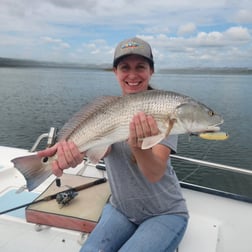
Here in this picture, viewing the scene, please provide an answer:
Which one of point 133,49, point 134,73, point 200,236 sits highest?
point 133,49

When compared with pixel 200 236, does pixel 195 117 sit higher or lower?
higher

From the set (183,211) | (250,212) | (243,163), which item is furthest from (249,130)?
(183,211)

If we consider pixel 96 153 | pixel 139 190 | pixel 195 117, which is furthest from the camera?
pixel 139 190

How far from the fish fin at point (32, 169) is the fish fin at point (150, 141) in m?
0.94

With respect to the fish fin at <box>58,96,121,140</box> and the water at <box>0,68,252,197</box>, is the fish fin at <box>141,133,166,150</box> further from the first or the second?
the water at <box>0,68,252,197</box>

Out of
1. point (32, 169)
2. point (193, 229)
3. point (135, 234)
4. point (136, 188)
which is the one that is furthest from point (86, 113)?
point (193, 229)

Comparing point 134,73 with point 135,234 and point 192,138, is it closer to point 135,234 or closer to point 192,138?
point 135,234

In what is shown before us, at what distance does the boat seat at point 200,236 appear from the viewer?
3119 millimetres

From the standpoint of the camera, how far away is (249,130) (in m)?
17.2

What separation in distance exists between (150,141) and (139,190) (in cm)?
74

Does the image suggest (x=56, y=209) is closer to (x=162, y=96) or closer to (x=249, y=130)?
(x=162, y=96)

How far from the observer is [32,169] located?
2688 millimetres

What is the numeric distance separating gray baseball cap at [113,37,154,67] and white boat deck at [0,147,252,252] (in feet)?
6.52

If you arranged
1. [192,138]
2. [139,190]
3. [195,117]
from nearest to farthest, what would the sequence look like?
[195,117], [139,190], [192,138]
